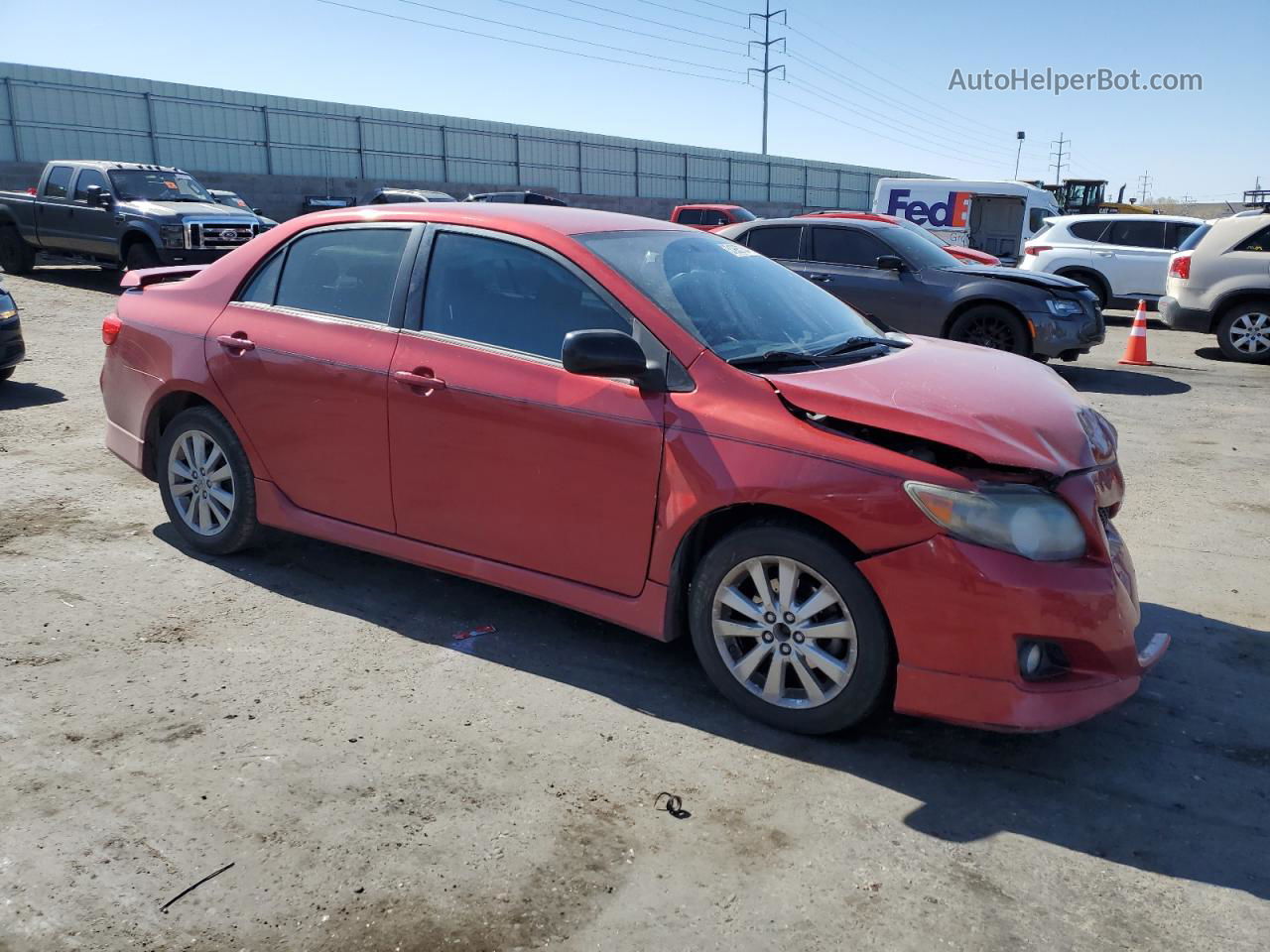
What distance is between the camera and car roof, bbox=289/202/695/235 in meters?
4.23

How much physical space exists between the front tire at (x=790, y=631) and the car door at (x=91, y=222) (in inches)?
612

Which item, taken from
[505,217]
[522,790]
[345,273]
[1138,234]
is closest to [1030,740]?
[522,790]

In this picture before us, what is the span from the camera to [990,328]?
1094 centimetres

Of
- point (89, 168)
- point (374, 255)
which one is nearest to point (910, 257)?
point (374, 255)

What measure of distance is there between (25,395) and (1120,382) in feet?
35.8

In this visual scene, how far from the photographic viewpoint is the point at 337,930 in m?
2.57

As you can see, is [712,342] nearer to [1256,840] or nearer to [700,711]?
[700,711]

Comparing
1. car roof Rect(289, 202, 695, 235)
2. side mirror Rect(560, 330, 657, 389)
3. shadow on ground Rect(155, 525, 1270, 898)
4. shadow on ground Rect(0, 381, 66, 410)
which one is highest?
car roof Rect(289, 202, 695, 235)

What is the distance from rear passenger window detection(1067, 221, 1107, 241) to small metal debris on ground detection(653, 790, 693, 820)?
54.9 feet

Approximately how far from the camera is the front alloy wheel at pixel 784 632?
341 cm

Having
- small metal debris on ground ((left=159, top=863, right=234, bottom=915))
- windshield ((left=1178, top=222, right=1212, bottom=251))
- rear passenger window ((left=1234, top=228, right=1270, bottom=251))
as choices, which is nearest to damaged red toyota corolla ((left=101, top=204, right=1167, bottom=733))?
small metal debris on ground ((left=159, top=863, right=234, bottom=915))

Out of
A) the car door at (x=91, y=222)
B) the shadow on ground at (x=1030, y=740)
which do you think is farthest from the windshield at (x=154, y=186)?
the shadow on ground at (x=1030, y=740)

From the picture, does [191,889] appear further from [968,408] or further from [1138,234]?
[1138,234]

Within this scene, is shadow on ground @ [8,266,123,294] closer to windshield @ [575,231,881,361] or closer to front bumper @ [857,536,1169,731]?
windshield @ [575,231,881,361]
